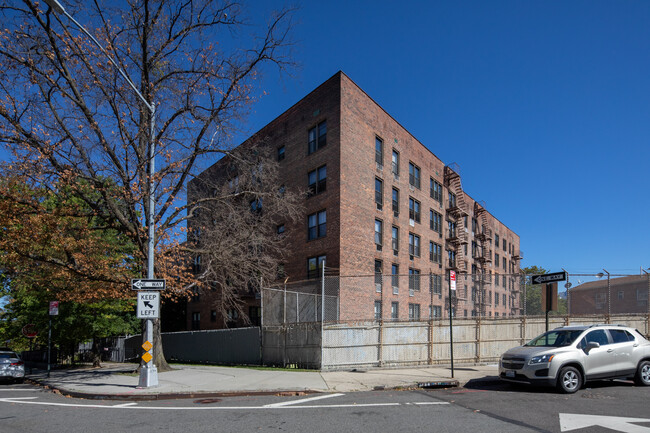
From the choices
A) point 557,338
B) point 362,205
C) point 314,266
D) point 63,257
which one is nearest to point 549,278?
point 557,338

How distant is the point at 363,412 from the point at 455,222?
31550 mm

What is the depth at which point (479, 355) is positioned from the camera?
16172 millimetres

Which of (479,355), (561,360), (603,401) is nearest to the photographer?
(603,401)

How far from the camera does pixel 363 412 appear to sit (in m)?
8.09

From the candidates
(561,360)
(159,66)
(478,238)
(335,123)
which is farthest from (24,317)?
(478,238)

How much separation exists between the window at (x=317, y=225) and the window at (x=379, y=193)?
152 inches

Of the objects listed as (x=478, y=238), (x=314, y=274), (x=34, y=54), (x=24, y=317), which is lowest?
(x=24, y=317)

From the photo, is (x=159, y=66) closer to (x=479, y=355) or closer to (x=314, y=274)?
(x=314, y=274)

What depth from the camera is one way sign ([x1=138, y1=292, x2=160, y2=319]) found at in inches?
484

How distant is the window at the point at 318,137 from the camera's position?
85.1 feet

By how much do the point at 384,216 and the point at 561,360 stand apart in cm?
1778

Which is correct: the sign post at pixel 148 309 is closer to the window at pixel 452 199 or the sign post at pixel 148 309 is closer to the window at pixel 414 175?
the window at pixel 414 175

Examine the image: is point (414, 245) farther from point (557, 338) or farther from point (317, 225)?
point (557, 338)

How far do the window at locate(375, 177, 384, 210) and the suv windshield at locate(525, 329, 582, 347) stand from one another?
639 inches
